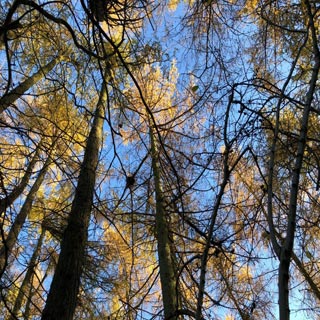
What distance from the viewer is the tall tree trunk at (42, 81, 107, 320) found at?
100 inches

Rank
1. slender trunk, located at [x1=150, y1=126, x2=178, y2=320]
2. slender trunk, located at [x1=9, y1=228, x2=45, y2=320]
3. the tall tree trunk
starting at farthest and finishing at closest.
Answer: slender trunk, located at [x1=9, y1=228, x2=45, y2=320], slender trunk, located at [x1=150, y1=126, x2=178, y2=320], the tall tree trunk

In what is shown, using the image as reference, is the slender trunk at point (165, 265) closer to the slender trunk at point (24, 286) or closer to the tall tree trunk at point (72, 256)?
the tall tree trunk at point (72, 256)

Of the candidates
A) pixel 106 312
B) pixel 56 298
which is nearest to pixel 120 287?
pixel 106 312

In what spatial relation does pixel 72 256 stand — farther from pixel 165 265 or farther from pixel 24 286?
pixel 24 286

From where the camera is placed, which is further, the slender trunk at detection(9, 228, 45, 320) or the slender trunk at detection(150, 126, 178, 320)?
the slender trunk at detection(9, 228, 45, 320)

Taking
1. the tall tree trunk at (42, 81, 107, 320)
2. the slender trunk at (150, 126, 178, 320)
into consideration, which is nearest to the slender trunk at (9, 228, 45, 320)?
the tall tree trunk at (42, 81, 107, 320)

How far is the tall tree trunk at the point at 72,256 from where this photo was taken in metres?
2.55

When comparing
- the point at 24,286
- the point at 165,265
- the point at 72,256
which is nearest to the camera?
the point at 72,256

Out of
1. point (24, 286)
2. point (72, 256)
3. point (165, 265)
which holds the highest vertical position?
point (24, 286)

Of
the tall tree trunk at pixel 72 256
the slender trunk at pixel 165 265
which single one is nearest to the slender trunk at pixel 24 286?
the tall tree trunk at pixel 72 256

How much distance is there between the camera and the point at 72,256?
2.89 metres

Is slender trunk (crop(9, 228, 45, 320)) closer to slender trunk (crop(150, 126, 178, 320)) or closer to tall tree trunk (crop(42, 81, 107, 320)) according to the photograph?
tall tree trunk (crop(42, 81, 107, 320))

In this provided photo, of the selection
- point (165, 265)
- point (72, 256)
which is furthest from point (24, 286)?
point (72, 256)

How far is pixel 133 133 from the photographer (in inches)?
253
